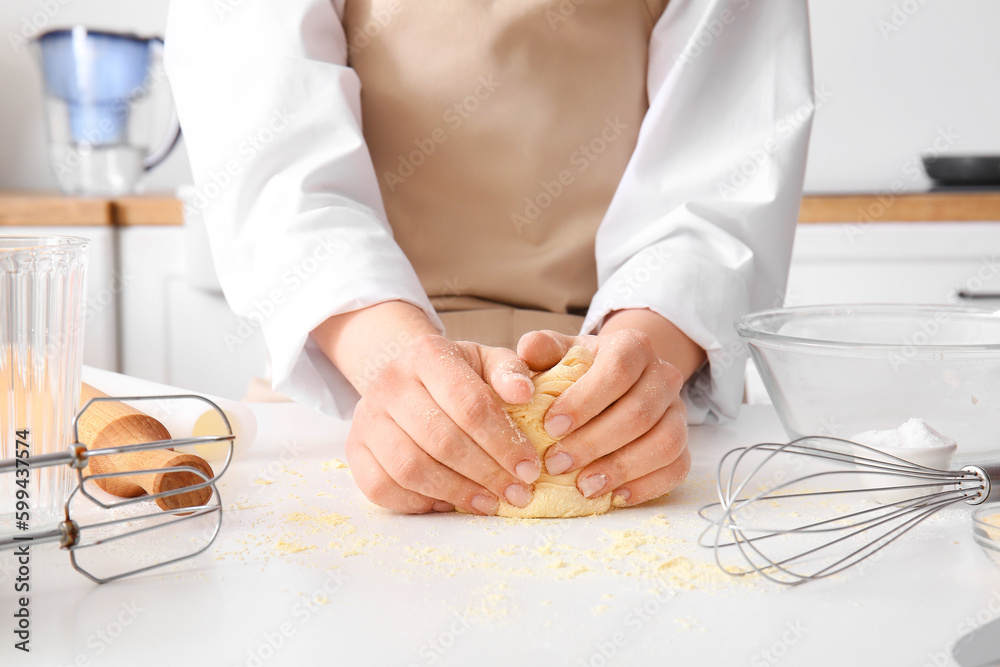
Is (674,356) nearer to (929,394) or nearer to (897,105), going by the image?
(929,394)

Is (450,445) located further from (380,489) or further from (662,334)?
(662,334)

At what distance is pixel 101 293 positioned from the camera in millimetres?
1515

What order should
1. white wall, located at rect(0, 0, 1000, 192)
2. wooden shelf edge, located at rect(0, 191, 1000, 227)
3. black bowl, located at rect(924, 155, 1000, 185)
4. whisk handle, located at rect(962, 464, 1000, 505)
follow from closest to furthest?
whisk handle, located at rect(962, 464, 1000, 505) < wooden shelf edge, located at rect(0, 191, 1000, 227) < black bowl, located at rect(924, 155, 1000, 185) < white wall, located at rect(0, 0, 1000, 192)

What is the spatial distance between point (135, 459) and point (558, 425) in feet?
0.76

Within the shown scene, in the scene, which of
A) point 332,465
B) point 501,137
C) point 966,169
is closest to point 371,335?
point 332,465

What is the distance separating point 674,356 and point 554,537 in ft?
0.81

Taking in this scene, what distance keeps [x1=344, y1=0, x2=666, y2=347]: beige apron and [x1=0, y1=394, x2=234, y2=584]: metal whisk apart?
375 millimetres

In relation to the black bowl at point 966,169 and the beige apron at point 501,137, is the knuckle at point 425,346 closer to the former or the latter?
the beige apron at point 501,137

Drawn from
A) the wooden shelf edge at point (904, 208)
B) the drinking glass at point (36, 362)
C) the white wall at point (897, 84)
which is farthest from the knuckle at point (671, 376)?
the white wall at point (897, 84)

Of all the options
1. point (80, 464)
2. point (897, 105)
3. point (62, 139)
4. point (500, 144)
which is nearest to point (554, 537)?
point (80, 464)

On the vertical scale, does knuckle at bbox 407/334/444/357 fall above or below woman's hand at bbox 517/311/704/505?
above

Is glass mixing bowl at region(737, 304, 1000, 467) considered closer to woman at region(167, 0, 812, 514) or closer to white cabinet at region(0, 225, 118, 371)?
woman at region(167, 0, 812, 514)

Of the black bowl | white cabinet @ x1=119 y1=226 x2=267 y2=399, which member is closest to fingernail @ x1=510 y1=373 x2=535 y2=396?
white cabinet @ x1=119 y1=226 x2=267 y2=399

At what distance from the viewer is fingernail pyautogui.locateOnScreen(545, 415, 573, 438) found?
0.47m
